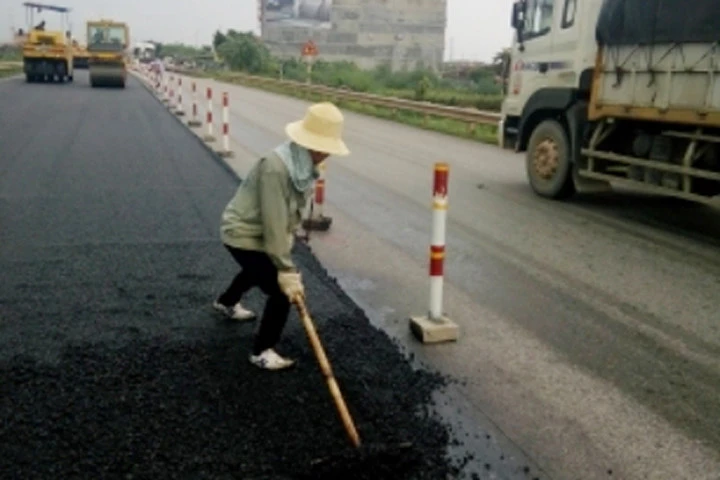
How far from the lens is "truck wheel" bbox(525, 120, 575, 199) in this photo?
30.8ft

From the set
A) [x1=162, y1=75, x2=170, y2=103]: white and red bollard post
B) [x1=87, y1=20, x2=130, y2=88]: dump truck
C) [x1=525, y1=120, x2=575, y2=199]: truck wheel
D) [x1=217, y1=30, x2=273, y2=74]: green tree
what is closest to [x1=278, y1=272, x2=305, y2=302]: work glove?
[x1=525, y1=120, x2=575, y2=199]: truck wheel

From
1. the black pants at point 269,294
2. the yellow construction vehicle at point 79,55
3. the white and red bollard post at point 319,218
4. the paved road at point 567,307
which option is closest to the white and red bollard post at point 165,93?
the paved road at point 567,307

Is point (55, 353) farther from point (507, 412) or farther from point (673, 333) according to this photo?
point (673, 333)

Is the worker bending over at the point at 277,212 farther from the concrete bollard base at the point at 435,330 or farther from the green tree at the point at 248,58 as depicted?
the green tree at the point at 248,58

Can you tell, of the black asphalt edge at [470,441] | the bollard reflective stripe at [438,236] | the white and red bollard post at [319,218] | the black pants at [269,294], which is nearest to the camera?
the black asphalt edge at [470,441]

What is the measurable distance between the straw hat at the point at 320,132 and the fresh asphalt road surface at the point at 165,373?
4.12 feet

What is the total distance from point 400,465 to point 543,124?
7591mm

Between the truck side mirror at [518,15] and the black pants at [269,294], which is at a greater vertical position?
the truck side mirror at [518,15]

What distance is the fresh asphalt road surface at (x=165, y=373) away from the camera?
3.07 metres

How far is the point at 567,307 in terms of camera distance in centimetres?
533

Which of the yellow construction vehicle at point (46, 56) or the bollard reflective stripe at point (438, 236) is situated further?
the yellow construction vehicle at point (46, 56)

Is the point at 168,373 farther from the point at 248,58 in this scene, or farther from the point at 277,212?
the point at 248,58

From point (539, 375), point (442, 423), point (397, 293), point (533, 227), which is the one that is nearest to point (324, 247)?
point (397, 293)

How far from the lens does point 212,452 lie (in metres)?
3.11
